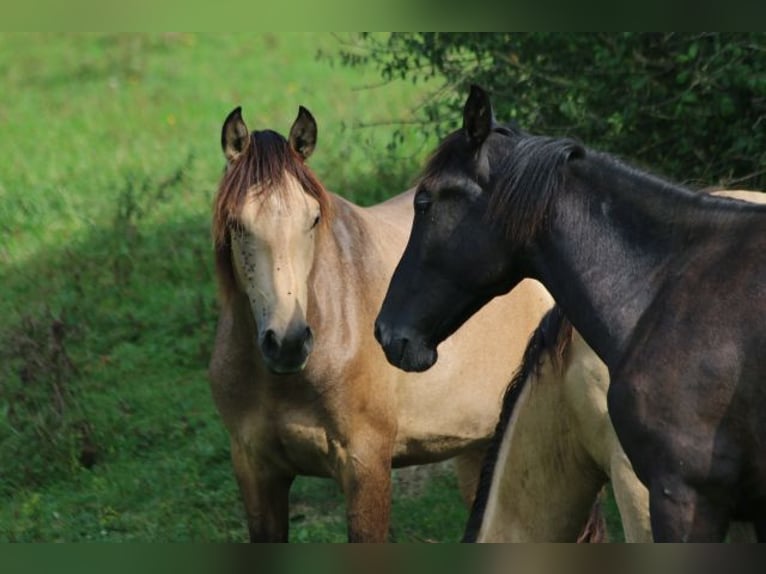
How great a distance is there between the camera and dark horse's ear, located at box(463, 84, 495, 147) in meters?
4.00

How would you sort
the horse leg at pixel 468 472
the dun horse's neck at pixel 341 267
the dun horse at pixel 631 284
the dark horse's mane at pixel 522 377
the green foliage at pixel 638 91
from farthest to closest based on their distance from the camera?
the green foliage at pixel 638 91
the horse leg at pixel 468 472
the dun horse's neck at pixel 341 267
the dark horse's mane at pixel 522 377
the dun horse at pixel 631 284

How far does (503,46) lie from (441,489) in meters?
2.59

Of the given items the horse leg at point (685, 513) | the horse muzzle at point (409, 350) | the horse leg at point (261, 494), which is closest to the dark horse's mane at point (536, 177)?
the horse muzzle at point (409, 350)

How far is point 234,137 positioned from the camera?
217 inches

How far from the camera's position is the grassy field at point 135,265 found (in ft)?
24.3

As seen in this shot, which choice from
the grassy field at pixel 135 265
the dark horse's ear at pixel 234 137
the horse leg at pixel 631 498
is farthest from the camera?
the grassy field at pixel 135 265

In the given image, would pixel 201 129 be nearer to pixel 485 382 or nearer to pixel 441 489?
pixel 441 489

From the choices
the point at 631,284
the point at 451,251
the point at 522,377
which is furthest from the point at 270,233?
the point at 631,284

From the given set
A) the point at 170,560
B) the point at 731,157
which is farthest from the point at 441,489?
the point at 170,560

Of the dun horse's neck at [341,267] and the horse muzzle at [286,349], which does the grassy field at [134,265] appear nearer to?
the dun horse's neck at [341,267]

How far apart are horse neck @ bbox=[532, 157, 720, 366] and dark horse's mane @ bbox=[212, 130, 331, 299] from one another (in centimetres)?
154

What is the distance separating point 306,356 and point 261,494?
2.33 feet

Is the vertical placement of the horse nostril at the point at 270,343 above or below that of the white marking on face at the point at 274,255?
below

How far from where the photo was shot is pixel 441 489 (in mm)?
7500
